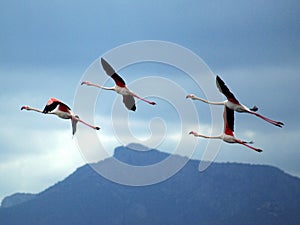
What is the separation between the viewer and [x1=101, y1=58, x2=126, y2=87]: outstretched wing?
43.2 m

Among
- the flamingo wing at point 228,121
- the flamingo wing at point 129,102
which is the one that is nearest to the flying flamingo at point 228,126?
the flamingo wing at point 228,121

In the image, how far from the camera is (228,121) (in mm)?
44969

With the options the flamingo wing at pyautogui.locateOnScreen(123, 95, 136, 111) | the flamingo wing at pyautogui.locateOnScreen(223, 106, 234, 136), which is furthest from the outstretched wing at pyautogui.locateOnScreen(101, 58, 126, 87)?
the flamingo wing at pyautogui.locateOnScreen(223, 106, 234, 136)

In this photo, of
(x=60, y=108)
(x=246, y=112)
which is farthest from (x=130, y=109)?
(x=246, y=112)

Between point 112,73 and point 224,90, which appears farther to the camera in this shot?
point 112,73

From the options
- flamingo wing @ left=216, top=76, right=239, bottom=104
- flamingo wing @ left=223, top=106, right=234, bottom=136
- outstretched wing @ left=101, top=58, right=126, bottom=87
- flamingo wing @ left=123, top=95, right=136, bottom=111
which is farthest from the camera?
flamingo wing @ left=123, top=95, right=136, bottom=111

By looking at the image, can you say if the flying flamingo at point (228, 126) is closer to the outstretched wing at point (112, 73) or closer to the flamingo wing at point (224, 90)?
the flamingo wing at point (224, 90)

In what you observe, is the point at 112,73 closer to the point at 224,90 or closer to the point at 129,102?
the point at 129,102

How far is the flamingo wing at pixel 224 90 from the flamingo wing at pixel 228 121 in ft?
4.63

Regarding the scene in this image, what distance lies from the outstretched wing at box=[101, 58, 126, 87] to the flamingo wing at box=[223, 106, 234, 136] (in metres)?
6.47

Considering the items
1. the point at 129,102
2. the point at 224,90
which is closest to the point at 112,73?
the point at 129,102

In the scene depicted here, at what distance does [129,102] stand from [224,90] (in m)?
7.49

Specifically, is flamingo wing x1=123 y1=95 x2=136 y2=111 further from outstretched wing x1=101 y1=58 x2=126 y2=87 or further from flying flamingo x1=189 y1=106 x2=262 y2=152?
flying flamingo x1=189 y1=106 x2=262 y2=152

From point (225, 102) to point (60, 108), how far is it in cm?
1007
